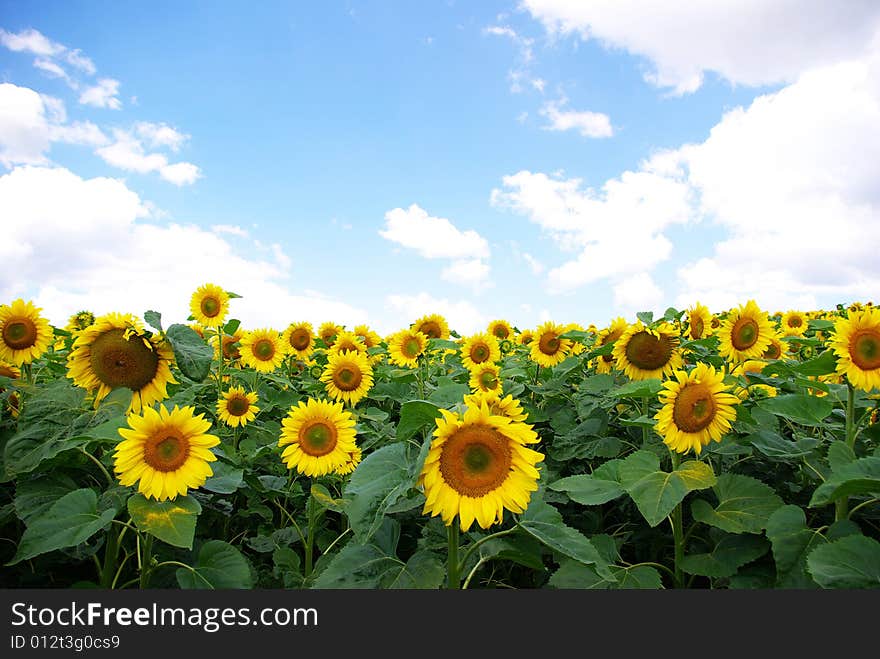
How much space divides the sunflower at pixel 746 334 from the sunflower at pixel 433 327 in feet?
14.4

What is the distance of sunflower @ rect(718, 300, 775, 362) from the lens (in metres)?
5.25

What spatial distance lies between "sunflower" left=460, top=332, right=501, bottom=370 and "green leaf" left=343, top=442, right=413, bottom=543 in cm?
439

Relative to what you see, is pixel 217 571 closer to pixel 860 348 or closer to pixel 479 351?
pixel 860 348

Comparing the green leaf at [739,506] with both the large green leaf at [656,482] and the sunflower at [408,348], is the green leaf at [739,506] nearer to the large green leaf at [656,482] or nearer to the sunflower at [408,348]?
the large green leaf at [656,482]

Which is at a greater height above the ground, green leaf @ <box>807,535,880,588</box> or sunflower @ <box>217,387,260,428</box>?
sunflower @ <box>217,387,260,428</box>

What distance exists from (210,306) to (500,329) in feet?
14.0

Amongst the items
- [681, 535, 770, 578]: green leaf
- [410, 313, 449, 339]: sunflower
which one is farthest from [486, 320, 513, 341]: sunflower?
[681, 535, 770, 578]: green leaf

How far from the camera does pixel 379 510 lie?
2463mm

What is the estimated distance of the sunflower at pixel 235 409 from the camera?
226 inches

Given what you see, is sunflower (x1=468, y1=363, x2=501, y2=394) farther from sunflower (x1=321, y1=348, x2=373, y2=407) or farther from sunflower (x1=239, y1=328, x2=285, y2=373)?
sunflower (x1=239, y1=328, x2=285, y2=373)

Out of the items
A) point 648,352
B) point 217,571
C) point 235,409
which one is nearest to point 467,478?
point 217,571

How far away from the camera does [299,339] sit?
823 cm

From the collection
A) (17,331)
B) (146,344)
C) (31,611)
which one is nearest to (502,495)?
(31,611)

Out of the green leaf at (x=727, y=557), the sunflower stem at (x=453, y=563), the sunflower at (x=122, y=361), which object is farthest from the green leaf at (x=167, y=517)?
the green leaf at (x=727, y=557)
